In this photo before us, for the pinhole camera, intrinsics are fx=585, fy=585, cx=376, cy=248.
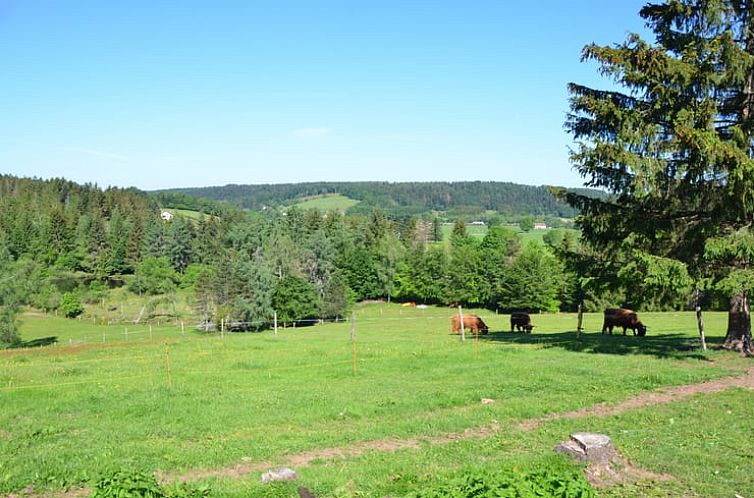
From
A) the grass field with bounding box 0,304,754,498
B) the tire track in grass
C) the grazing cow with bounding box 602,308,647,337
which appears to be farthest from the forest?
the tire track in grass

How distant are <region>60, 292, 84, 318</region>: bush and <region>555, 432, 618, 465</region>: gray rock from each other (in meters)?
99.3

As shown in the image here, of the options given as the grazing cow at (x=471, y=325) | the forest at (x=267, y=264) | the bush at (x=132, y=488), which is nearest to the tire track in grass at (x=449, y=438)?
the bush at (x=132, y=488)

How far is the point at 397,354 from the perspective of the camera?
23.8 meters

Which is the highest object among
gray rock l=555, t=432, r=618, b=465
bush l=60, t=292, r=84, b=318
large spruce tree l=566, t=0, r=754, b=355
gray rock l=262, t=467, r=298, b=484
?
large spruce tree l=566, t=0, r=754, b=355

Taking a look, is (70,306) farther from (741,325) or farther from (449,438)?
(449,438)

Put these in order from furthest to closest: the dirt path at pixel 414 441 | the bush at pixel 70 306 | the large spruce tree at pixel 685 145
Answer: the bush at pixel 70 306, the large spruce tree at pixel 685 145, the dirt path at pixel 414 441

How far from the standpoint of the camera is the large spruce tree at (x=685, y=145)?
18219 millimetres

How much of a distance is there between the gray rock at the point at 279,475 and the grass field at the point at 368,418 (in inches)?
10.8

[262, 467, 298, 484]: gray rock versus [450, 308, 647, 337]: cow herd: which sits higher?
[262, 467, 298, 484]: gray rock

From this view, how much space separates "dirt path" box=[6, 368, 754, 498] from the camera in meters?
10.1

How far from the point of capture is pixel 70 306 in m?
94.4

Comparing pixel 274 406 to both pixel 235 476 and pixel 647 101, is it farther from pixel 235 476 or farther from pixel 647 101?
pixel 647 101

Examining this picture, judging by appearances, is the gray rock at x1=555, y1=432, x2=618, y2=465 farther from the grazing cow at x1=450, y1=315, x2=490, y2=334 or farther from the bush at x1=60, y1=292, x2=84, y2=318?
the bush at x1=60, y1=292, x2=84, y2=318

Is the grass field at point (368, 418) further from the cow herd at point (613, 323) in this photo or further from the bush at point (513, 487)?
the cow herd at point (613, 323)
